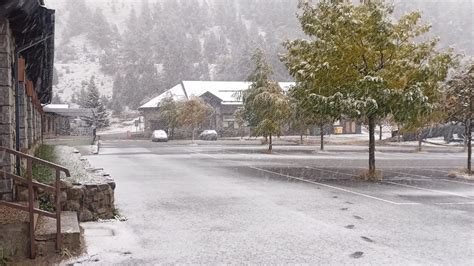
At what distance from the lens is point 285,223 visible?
8414 millimetres

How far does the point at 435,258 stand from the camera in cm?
628

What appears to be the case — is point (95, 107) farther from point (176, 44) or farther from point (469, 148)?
point (469, 148)

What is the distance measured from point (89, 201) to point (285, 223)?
3.47m

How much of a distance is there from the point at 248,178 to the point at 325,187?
294cm

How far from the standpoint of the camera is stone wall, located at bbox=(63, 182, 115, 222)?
8.16 m

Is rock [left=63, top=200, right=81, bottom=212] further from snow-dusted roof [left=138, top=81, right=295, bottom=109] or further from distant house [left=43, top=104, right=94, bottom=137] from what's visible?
snow-dusted roof [left=138, top=81, right=295, bottom=109]

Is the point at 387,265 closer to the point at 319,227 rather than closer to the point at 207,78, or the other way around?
the point at 319,227

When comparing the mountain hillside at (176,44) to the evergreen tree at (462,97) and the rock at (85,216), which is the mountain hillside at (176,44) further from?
the rock at (85,216)

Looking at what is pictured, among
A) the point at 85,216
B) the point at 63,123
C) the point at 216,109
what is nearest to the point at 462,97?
the point at 85,216

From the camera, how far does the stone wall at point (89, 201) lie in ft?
26.8

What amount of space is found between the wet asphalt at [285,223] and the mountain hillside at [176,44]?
7802 centimetres

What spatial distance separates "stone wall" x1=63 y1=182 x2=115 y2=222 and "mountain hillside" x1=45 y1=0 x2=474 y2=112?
8280cm

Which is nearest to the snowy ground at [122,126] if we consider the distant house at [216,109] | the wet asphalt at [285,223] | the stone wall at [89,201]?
the distant house at [216,109]

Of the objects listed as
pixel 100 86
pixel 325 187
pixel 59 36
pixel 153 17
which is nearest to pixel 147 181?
pixel 325 187
